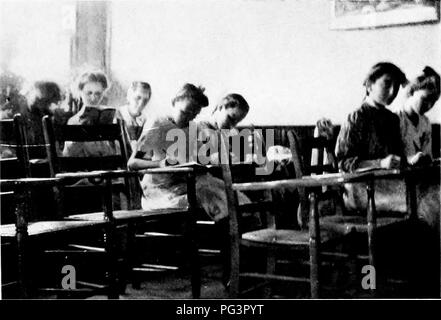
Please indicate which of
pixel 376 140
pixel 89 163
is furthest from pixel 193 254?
pixel 376 140

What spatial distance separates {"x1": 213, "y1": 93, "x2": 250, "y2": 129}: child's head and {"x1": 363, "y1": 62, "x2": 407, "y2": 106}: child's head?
61cm

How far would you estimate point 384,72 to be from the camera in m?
2.67

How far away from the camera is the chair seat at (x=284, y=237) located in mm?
2350

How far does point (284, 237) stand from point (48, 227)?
3.08 feet

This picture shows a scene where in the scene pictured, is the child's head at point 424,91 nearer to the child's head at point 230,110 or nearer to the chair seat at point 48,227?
the child's head at point 230,110

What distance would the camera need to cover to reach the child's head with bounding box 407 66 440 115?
2.59 metres

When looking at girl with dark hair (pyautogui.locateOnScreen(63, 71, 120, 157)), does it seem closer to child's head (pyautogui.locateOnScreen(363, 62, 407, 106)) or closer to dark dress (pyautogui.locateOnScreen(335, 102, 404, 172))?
dark dress (pyautogui.locateOnScreen(335, 102, 404, 172))

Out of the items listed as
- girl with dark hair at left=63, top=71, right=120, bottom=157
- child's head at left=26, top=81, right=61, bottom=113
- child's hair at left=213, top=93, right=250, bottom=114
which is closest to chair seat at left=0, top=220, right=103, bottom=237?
girl with dark hair at left=63, top=71, right=120, bottom=157

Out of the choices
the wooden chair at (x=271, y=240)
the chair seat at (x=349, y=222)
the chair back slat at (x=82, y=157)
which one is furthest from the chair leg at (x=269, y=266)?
the chair back slat at (x=82, y=157)

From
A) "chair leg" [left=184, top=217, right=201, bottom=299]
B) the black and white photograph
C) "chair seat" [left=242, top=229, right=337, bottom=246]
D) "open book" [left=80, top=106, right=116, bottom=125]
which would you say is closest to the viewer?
"chair seat" [left=242, top=229, right=337, bottom=246]

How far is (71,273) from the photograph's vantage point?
2541mm
